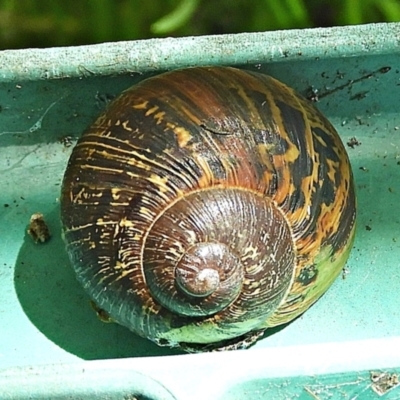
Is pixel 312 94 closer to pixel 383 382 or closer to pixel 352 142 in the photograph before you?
pixel 352 142

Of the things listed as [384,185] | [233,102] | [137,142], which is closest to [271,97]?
[233,102]

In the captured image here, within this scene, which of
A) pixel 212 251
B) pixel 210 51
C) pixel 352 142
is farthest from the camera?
pixel 352 142

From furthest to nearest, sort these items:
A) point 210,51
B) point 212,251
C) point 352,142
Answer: point 352,142, point 210,51, point 212,251

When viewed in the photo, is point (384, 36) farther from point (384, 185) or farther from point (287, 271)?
point (287, 271)

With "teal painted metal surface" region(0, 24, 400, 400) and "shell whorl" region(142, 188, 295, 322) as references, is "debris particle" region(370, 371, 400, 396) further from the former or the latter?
"shell whorl" region(142, 188, 295, 322)

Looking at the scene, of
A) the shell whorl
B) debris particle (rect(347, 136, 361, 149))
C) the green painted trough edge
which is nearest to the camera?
the shell whorl

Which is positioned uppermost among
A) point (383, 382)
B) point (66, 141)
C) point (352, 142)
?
point (66, 141)

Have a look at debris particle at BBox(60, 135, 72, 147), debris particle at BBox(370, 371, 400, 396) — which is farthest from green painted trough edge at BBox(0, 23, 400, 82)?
debris particle at BBox(370, 371, 400, 396)

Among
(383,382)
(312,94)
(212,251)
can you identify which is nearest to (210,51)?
(312,94)
